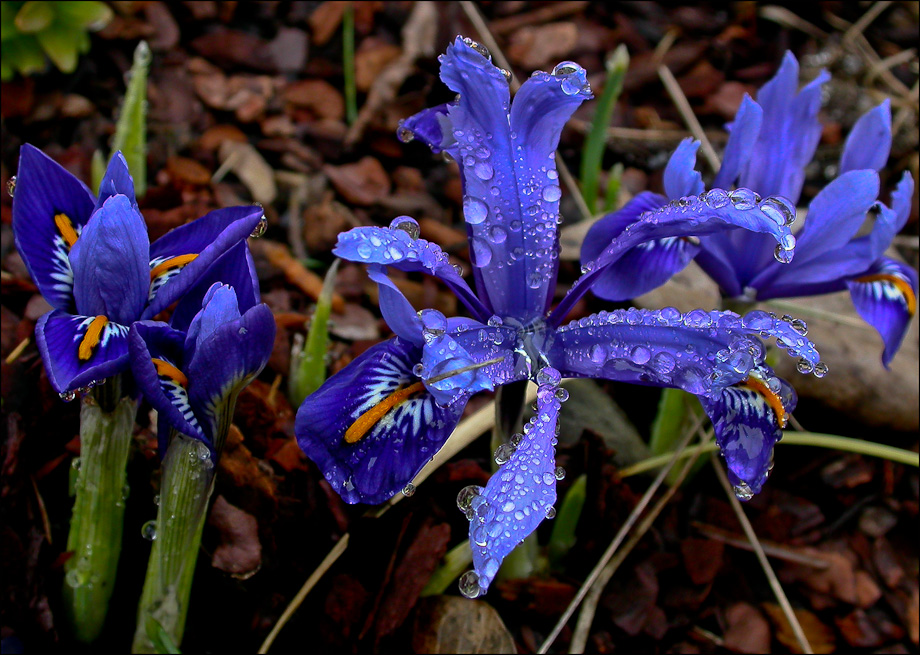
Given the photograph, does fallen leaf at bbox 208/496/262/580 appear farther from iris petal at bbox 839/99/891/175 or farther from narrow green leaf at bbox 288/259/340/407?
iris petal at bbox 839/99/891/175

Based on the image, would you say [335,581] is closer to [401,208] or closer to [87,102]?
[401,208]

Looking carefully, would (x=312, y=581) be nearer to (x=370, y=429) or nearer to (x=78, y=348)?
(x=370, y=429)

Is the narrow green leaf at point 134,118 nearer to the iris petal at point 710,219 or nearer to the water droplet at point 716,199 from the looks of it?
the iris petal at point 710,219

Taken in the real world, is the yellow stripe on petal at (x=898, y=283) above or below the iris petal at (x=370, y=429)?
below

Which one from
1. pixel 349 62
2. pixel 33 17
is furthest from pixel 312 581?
pixel 349 62

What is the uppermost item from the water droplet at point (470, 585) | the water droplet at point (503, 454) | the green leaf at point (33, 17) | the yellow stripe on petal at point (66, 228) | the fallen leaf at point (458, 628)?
the green leaf at point (33, 17)

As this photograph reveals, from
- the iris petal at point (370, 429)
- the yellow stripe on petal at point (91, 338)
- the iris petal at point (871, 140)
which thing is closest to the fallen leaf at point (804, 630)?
the iris petal at point (871, 140)

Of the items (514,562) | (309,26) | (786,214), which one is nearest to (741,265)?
(786,214)
